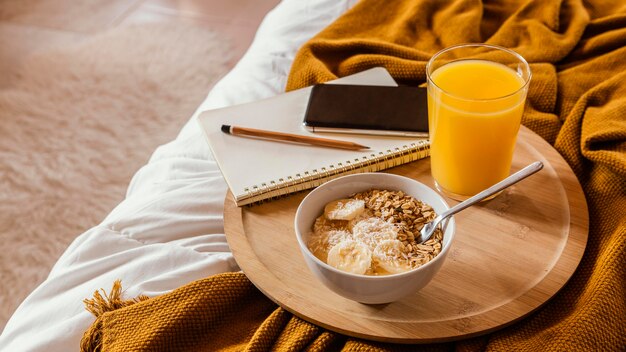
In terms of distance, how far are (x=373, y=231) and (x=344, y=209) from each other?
0.05m

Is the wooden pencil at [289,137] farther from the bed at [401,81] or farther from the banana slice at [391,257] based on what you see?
the banana slice at [391,257]

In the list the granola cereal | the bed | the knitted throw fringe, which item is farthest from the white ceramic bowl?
the knitted throw fringe

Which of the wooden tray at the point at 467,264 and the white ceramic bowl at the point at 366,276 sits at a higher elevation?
the white ceramic bowl at the point at 366,276

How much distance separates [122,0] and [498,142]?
2.30 meters

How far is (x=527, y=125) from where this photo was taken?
3.39 ft

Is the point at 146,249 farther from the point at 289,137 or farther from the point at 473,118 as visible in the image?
the point at 473,118

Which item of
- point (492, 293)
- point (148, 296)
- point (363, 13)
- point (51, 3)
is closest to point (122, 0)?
point (51, 3)

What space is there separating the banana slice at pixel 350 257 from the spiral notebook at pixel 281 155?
0.69 ft

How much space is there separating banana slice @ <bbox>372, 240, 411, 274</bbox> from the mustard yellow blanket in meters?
0.09

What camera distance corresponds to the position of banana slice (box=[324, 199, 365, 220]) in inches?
30.6

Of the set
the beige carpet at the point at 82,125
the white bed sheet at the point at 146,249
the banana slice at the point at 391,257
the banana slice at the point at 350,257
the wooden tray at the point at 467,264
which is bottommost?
the beige carpet at the point at 82,125

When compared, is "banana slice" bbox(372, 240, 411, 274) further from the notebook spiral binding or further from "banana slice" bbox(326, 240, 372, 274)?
the notebook spiral binding

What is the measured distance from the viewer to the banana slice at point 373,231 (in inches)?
29.0

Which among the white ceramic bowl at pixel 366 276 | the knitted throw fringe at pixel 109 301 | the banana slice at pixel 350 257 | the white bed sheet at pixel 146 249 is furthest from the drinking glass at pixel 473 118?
the knitted throw fringe at pixel 109 301
